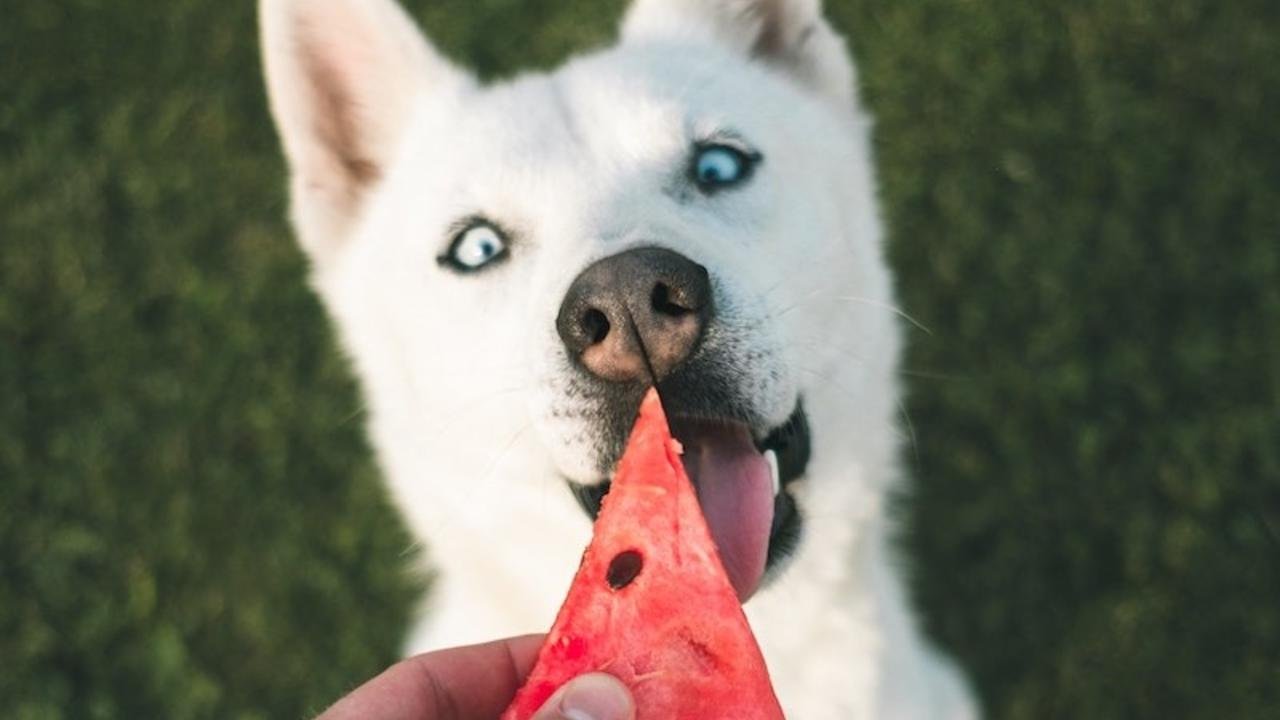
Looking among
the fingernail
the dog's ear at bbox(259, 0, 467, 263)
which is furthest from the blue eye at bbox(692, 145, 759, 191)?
the fingernail

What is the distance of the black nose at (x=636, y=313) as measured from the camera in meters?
2.07

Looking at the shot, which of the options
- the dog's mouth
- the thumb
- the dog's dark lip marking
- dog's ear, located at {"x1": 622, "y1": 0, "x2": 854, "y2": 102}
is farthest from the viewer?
dog's ear, located at {"x1": 622, "y1": 0, "x2": 854, "y2": 102}

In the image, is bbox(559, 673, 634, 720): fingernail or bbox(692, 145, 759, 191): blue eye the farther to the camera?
bbox(692, 145, 759, 191): blue eye

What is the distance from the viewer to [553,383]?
2.23 m

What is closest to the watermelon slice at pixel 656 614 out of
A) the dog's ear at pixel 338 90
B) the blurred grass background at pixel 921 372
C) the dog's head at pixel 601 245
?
the dog's head at pixel 601 245

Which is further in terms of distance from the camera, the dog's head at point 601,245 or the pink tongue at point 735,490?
the pink tongue at point 735,490

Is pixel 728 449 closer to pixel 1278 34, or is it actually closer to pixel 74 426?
pixel 74 426

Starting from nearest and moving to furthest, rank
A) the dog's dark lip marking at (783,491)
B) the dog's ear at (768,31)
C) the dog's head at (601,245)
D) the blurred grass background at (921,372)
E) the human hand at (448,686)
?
the human hand at (448,686) → the dog's head at (601,245) → the dog's dark lip marking at (783,491) → the dog's ear at (768,31) → the blurred grass background at (921,372)

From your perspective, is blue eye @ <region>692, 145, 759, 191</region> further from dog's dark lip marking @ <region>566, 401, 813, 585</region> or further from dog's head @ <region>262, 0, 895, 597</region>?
dog's dark lip marking @ <region>566, 401, 813, 585</region>

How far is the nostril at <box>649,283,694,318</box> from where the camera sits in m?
2.09

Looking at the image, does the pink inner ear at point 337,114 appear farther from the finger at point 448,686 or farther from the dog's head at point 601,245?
the finger at point 448,686

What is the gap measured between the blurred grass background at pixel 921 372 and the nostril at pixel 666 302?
2.00m

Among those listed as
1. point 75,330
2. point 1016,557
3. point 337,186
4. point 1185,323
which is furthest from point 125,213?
point 1185,323

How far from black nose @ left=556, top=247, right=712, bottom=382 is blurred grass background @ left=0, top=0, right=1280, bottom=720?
1907 mm
